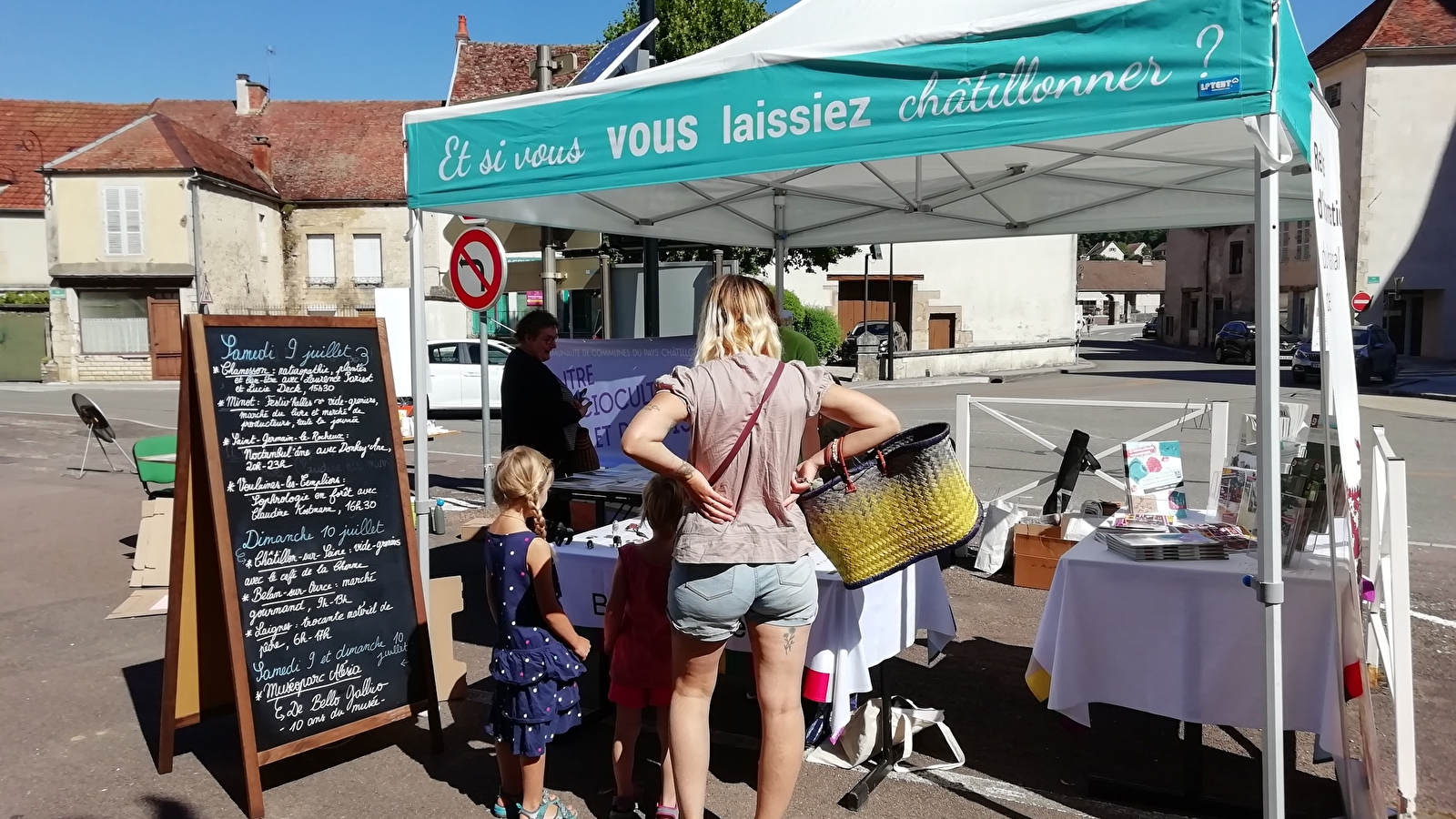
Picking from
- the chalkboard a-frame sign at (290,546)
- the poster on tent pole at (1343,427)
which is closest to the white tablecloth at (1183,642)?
the poster on tent pole at (1343,427)

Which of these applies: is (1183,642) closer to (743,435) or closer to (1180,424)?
(743,435)

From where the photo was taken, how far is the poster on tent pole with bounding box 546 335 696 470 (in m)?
6.10

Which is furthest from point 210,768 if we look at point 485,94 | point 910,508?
point 485,94

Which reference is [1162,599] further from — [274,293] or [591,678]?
[274,293]

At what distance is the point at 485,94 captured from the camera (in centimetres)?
3044

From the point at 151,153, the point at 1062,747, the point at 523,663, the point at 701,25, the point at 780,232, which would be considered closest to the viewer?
the point at 523,663

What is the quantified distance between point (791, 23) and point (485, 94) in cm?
2866

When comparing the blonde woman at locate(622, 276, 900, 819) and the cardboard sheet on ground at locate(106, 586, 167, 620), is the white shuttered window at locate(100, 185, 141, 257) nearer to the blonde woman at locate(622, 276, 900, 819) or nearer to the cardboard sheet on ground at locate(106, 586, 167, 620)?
the cardboard sheet on ground at locate(106, 586, 167, 620)

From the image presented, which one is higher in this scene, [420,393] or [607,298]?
[607,298]

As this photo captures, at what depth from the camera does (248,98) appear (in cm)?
3669

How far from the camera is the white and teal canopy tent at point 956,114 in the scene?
Answer: 283cm

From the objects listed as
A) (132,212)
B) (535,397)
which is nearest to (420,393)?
(535,397)

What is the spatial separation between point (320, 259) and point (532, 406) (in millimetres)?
30963

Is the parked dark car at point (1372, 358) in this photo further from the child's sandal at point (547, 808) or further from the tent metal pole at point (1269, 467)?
the child's sandal at point (547, 808)
